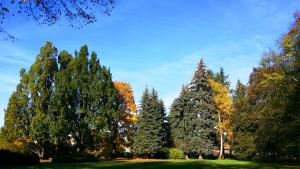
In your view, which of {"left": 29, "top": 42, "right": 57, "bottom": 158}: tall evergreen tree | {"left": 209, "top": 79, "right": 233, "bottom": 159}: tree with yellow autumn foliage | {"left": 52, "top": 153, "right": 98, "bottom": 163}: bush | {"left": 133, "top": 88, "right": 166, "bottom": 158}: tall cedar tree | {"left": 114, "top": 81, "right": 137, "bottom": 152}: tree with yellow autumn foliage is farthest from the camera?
{"left": 209, "top": 79, "right": 233, "bottom": 159}: tree with yellow autumn foliage

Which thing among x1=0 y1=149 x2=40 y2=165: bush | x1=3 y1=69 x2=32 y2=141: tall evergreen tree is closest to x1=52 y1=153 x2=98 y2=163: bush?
x1=0 y1=149 x2=40 y2=165: bush

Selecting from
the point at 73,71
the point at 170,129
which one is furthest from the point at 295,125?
the point at 170,129

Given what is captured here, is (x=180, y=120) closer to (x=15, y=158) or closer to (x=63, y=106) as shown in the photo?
(x=63, y=106)

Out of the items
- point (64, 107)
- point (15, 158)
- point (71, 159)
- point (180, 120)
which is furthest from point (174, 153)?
point (15, 158)

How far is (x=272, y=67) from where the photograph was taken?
3956 cm

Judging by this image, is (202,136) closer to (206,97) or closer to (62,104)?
(206,97)

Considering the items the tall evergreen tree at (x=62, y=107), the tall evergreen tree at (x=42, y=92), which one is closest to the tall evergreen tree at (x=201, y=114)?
the tall evergreen tree at (x=62, y=107)

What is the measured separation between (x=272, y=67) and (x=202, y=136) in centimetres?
2014

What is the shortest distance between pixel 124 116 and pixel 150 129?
4.24 meters

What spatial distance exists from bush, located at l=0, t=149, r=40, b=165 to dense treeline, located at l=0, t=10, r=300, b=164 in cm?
846

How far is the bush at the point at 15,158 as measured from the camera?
1270 inches

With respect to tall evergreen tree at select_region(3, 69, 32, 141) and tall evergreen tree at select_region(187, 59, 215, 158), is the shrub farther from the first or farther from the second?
tall evergreen tree at select_region(187, 59, 215, 158)

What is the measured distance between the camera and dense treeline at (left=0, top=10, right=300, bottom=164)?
44.9 meters

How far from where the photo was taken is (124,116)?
56469 millimetres
